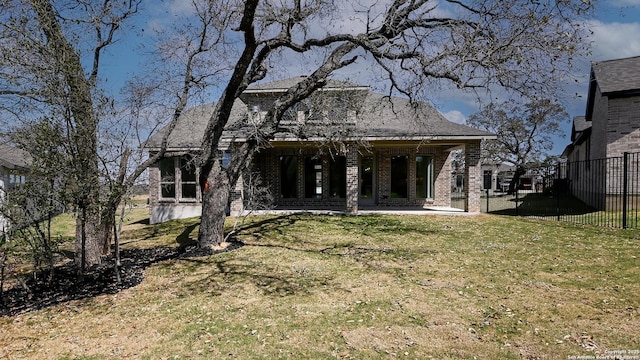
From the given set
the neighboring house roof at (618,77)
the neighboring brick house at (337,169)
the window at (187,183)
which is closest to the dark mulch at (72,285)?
the neighboring brick house at (337,169)

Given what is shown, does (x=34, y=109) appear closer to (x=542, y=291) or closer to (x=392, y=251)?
(x=392, y=251)

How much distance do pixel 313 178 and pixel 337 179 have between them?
1.17m

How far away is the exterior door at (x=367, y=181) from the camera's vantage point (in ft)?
55.7

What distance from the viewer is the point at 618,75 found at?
583 inches

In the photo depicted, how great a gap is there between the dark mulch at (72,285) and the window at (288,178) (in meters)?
8.69

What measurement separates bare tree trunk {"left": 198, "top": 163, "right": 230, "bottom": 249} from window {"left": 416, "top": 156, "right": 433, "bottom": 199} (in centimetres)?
1039

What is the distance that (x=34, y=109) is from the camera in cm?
573

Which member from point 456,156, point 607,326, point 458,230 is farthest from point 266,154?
point 456,156

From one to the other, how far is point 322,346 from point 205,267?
4.35 m

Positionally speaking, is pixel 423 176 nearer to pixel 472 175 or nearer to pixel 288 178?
pixel 472 175

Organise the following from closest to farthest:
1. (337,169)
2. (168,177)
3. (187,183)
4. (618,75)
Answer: (618,75) < (187,183) < (168,177) < (337,169)

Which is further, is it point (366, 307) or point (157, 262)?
point (157, 262)

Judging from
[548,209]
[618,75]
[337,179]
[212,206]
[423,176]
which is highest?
[618,75]

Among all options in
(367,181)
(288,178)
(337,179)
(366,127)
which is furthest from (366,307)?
(288,178)
